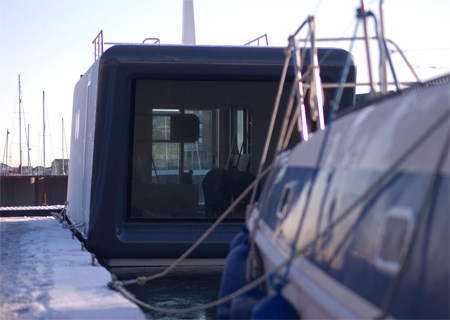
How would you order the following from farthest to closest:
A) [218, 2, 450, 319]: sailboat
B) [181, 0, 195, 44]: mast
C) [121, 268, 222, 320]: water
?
1. [181, 0, 195, 44]: mast
2. [121, 268, 222, 320]: water
3. [218, 2, 450, 319]: sailboat

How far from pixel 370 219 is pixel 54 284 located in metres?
3.30

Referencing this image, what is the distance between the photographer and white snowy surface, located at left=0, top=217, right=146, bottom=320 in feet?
14.0

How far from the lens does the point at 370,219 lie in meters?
2.37

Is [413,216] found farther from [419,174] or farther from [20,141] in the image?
[20,141]

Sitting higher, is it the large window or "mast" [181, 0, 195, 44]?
"mast" [181, 0, 195, 44]

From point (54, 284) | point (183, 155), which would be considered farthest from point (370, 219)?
point (183, 155)

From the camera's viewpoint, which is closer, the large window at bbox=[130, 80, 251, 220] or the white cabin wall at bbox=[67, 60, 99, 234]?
the white cabin wall at bbox=[67, 60, 99, 234]

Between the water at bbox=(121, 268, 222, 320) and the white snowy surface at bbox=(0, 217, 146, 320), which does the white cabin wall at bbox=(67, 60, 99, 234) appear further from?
the water at bbox=(121, 268, 222, 320)

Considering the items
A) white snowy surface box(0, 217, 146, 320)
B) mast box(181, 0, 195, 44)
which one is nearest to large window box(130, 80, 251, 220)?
white snowy surface box(0, 217, 146, 320)

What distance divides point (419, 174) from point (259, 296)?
5.49 ft

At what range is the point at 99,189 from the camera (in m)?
7.30

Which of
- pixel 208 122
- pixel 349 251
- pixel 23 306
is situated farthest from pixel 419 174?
pixel 208 122

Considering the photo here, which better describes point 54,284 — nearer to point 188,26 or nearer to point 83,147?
point 83,147

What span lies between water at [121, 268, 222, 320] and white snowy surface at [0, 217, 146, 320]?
25.1 inches
